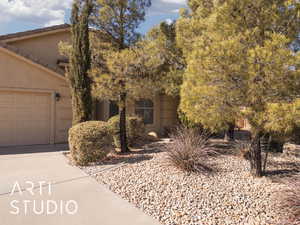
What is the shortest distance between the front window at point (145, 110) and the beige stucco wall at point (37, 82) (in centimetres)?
361

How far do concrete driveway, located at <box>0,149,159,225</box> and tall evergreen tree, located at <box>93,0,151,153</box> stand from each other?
2.76 m

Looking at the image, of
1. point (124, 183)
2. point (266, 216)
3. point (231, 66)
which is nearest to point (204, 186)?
point (266, 216)

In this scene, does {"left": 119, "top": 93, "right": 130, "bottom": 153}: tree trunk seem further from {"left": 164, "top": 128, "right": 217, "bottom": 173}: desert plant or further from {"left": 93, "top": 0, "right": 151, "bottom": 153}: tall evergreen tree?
{"left": 164, "top": 128, "right": 217, "bottom": 173}: desert plant

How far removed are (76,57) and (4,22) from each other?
24.5 ft

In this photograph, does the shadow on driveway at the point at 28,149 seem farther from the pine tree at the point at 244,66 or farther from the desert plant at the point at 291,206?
the desert plant at the point at 291,206

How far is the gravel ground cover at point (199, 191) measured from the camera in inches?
146

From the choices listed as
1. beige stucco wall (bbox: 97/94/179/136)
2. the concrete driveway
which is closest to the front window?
beige stucco wall (bbox: 97/94/179/136)

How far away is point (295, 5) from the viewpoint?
4.75 m

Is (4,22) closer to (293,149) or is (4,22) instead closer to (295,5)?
(295,5)

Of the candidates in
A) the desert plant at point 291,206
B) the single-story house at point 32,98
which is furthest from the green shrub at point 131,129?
the desert plant at point 291,206

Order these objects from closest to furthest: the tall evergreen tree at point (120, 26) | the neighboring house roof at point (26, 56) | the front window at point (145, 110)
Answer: the tall evergreen tree at point (120, 26), the neighboring house roof at point (26, 56), the front window at point (145, 110)

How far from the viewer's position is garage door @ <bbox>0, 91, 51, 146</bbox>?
9008 millimetres

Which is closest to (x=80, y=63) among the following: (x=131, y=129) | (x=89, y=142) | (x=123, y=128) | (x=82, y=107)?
(x=82, y=107)

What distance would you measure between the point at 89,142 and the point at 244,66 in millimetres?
4293
